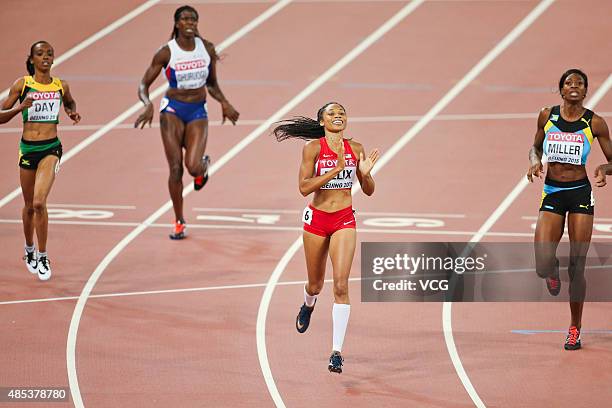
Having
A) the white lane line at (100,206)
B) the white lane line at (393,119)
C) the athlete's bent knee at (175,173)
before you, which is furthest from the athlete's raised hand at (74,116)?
the white lane line at (393,119)

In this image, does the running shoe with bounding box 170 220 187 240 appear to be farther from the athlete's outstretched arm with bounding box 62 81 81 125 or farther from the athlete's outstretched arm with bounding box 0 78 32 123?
the athlete's outstretched arm with bounding box 0 78 32 123

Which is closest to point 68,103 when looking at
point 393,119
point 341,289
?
point 341,289

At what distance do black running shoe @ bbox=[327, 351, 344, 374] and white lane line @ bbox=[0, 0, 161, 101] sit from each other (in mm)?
11567

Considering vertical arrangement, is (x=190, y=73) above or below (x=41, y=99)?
above

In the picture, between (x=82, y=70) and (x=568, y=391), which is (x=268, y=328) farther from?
(x=82, y=70)

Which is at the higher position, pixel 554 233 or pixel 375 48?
pixel 375 48

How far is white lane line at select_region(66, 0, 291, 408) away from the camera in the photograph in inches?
398

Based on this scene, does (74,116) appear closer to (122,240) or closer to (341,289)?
(122,240)

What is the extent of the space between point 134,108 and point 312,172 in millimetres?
9690

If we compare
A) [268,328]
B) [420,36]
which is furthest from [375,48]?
[268,328]

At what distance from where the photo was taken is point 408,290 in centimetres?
1234

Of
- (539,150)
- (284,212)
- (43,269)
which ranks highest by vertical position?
(539,150)

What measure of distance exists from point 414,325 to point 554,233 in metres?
1.66

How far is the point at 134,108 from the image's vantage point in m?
19.2
